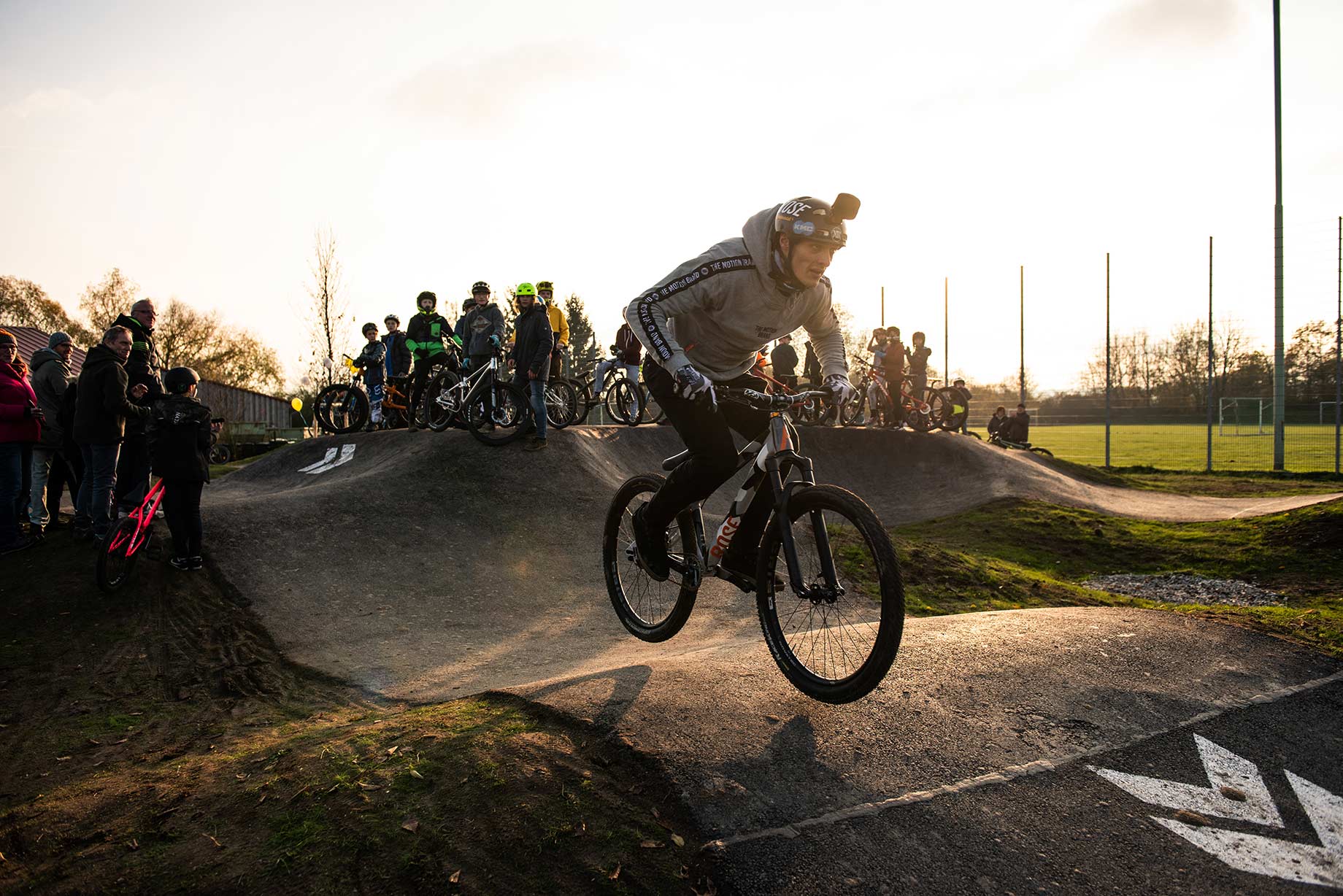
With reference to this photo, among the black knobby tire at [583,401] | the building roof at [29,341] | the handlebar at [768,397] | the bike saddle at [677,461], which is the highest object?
the building roof at [29,341]

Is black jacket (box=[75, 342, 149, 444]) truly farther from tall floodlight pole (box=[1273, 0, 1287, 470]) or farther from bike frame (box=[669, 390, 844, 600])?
tall floodlight pole (box=[1273, 0, 1287, 470])

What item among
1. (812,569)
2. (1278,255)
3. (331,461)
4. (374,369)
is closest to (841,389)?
(812,569)

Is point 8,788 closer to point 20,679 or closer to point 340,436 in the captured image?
point 20,679

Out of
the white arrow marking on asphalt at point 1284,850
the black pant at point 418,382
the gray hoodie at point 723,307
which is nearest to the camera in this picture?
the white arrow marking on asphalt at point 1284,850

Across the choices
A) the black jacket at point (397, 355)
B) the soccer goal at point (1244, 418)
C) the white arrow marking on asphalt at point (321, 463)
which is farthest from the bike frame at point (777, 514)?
the soccer goal at point (1244, 418)

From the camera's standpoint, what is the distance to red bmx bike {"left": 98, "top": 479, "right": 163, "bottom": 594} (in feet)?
21.5

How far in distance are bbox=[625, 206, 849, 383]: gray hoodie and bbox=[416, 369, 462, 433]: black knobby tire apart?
7.92 m

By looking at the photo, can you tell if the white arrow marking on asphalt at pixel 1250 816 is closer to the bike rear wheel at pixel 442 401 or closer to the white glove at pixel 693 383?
the white glove at pixel 693 383

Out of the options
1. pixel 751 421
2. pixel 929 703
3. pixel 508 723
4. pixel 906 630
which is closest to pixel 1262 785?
pixel 929 703

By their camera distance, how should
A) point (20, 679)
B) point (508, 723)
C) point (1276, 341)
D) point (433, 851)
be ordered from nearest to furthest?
point (433, 851) → point (508, 723) → point (20, 679) → point (1276, 341)

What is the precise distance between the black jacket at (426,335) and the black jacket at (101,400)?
16.5ft

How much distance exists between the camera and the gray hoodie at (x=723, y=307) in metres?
3.86

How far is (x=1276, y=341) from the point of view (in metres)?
19.8

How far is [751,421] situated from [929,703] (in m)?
1.63
